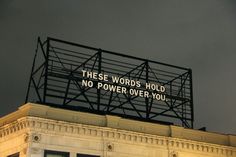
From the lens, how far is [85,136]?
43.0m

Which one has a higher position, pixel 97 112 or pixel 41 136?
pixel 97 112

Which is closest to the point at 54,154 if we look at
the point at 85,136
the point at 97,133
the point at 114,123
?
the point at 85,136

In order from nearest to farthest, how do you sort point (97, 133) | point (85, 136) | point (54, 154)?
1. point (54, 154)
2. point (85, 136)
3. point (97, 133)

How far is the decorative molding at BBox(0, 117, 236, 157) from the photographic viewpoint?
41.1m

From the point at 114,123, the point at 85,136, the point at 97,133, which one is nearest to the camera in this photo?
the point at 85,136

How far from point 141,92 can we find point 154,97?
1.55 metres

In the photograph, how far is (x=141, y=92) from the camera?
51.9 metres

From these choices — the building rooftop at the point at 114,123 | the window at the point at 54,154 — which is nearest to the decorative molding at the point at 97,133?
the building rooftop at the point at 114,123

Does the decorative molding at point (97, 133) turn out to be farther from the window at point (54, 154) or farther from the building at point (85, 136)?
the window at point (54, 154)

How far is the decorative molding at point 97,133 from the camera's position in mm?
41062

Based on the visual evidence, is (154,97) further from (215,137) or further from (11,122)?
(11,122)

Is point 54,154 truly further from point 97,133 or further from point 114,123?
point 114,123

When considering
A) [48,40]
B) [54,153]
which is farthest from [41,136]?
[48,40]

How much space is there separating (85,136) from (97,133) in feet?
3.80
